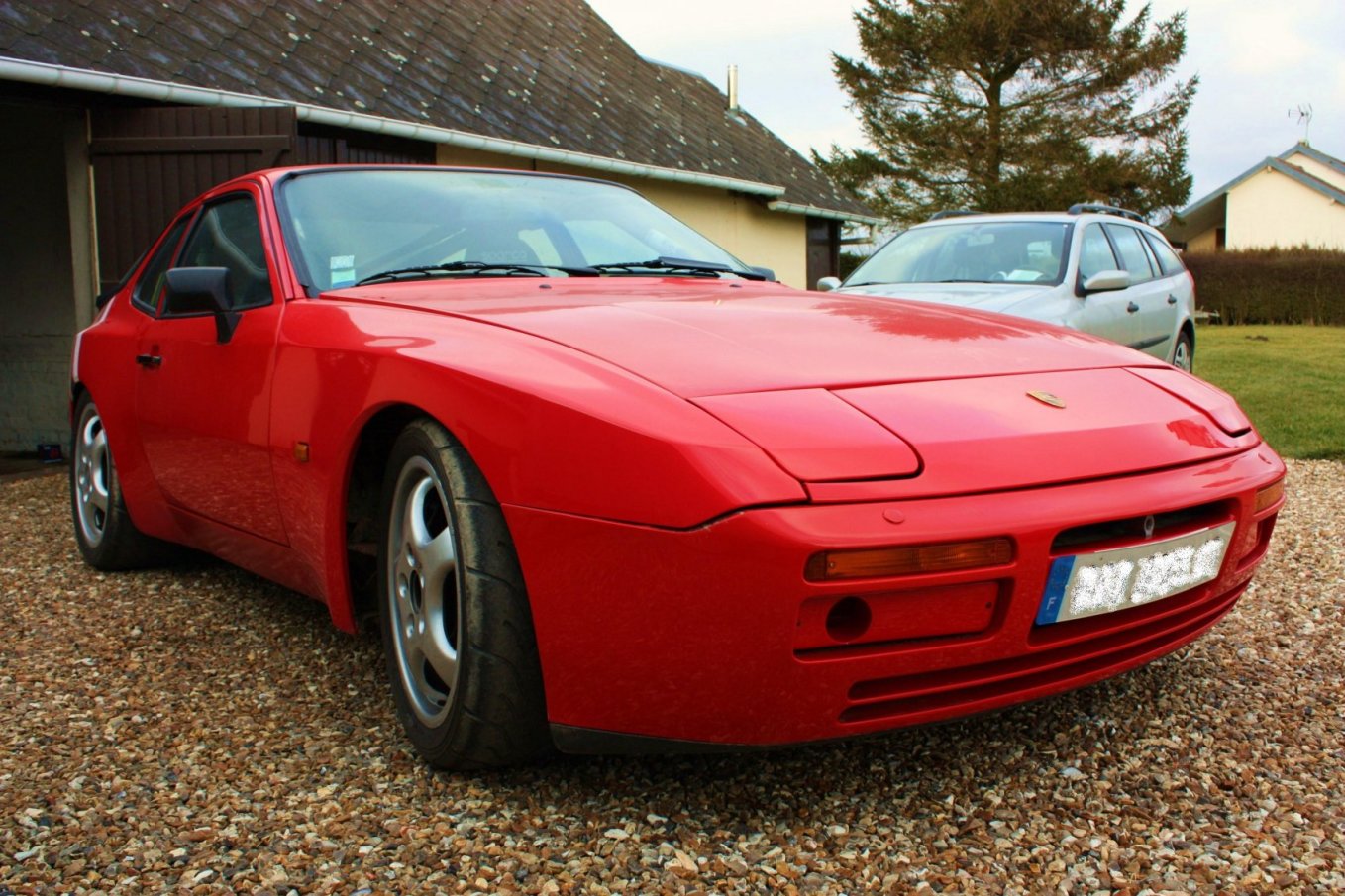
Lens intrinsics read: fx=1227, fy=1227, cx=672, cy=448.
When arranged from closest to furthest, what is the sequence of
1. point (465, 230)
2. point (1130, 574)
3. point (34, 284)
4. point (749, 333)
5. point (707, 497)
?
point (707, 497)
point (1130, 574)
point (749, 333)
point (465, 230)
point (34, 284)

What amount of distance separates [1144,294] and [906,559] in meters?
6.64

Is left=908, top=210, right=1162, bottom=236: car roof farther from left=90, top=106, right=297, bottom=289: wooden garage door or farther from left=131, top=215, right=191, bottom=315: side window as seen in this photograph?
left=131, top=215, right=191, bottom=315: side window

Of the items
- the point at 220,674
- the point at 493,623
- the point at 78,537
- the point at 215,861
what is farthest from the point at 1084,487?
the point at 78,537

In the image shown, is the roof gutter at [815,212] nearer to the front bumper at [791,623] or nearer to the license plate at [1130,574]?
the license plate at [1130,574]

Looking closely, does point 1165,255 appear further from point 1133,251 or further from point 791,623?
point 791,623

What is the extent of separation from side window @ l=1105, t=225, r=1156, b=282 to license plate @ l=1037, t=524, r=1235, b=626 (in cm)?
589

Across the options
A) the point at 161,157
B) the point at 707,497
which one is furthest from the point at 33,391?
the point at 707,497

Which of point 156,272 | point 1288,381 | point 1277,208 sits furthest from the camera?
point 1277,208

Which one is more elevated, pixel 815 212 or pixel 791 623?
pixel 815 212

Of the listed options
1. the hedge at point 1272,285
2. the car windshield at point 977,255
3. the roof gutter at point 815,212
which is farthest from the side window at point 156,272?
the hedge at point 1272,285

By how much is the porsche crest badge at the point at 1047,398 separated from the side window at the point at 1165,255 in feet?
22.7

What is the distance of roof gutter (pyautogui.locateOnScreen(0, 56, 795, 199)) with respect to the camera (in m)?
6.69

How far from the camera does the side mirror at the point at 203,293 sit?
3.11m

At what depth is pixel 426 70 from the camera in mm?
10422
